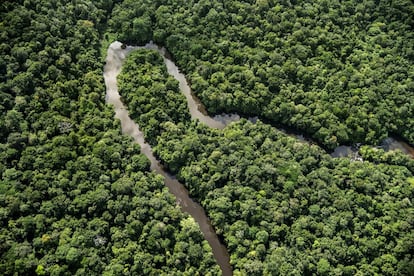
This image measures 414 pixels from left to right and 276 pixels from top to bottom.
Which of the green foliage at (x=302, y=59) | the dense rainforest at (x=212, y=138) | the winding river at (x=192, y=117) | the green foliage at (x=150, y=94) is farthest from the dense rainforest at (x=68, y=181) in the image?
the green foliage at (x=302, y=59)

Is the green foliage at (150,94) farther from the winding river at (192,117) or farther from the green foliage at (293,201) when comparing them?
the green foliage at (293,201)

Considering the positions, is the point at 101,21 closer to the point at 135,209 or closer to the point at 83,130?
the point at 83,130

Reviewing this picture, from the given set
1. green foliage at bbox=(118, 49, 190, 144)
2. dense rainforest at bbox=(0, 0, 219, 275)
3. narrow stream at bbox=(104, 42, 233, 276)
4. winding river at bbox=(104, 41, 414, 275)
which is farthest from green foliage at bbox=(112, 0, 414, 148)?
dense rainforest at bbox=(0, 0, 219, 275)

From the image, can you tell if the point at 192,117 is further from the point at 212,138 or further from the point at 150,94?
the point at 150,94

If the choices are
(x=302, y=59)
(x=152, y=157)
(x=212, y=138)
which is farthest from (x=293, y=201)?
(x=302, y=59)

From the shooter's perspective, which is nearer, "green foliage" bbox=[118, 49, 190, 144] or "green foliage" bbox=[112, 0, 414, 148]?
"green foliage" bbox=[118, 49, 190, 144]

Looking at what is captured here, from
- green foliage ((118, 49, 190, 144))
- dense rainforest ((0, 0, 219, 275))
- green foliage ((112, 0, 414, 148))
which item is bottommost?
dense rainforest ((0, 0, 219, 275))

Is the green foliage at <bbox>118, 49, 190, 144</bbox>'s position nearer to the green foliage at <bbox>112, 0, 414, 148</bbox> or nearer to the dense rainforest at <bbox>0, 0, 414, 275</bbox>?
the dense rainforest at <bbox>0, 0, 414, 275</bbox>

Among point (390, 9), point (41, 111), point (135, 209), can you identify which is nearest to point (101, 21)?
point (41, 111)

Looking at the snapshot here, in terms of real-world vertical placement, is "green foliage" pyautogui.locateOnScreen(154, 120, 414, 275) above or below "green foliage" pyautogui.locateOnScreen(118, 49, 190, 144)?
below
